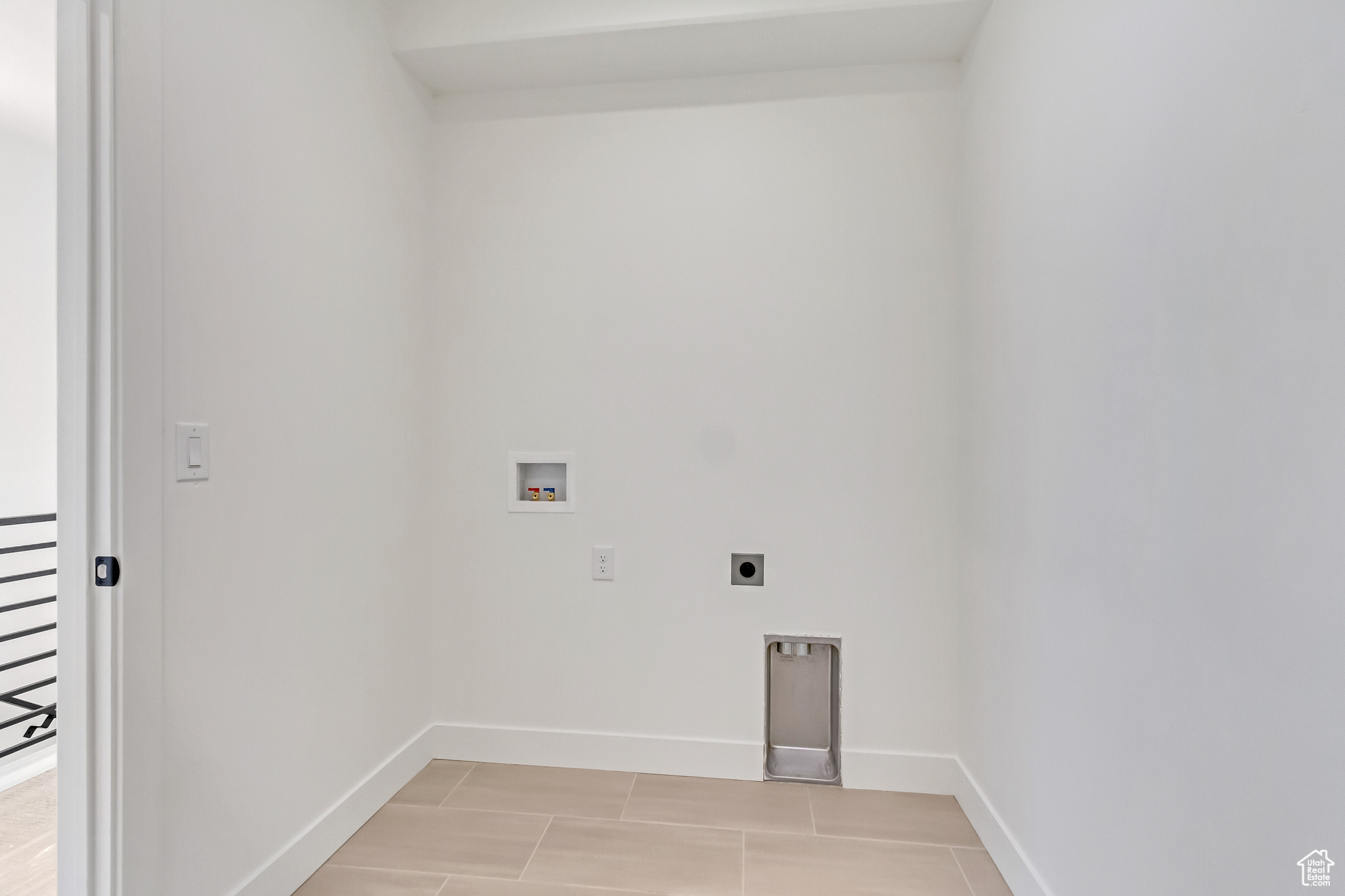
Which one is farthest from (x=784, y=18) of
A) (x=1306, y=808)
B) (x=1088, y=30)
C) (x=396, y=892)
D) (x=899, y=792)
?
(x=396, y=892)

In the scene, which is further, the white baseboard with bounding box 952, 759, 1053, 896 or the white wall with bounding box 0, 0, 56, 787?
the white wall with bounding box 0, 0, 56, 787

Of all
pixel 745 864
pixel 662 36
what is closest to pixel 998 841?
pixel 745 864

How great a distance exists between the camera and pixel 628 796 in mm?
2160

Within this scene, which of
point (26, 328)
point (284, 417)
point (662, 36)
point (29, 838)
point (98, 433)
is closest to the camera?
point (98, 433)

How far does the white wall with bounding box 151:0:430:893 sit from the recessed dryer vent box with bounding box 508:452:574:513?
1.14ft

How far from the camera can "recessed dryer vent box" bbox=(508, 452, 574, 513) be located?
2379 millimetres

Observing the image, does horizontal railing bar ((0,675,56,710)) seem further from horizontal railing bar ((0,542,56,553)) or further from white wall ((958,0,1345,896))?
white wall ((958,0,1345,896))

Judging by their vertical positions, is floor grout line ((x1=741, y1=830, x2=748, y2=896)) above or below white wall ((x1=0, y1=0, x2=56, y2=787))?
below

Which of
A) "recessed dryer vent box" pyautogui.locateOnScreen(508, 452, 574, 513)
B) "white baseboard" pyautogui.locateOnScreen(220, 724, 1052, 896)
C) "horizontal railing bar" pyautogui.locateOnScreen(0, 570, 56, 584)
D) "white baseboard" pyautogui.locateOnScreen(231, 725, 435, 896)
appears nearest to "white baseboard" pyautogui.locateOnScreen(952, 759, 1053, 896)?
"white baseboard" pyautogui.locateOnScreen(220, 724, 1052, 896)

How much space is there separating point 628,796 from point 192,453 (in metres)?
1.60

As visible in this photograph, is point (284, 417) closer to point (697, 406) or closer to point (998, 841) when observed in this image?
point (697, 406)

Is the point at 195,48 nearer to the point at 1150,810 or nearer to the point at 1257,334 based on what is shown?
the point at 1257,334

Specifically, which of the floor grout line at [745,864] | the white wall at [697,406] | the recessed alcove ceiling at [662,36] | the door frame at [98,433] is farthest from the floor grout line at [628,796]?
the recessed alcove ceiling at [662,36]

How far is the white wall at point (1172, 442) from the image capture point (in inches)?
32.3
